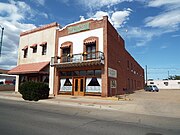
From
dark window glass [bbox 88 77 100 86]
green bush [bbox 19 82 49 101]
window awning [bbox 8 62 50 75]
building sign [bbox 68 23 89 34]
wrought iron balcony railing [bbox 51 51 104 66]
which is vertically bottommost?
green bush [bbox 19 82 49 101]

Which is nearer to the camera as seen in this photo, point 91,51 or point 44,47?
point 91,51

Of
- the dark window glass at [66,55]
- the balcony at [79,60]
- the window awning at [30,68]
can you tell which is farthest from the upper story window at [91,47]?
the window awning at [30,68]

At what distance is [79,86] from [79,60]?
129 inches

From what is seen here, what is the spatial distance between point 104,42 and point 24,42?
15.6 metres

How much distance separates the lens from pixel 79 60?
21.8 meters

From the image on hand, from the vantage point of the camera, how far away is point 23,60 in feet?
96.4

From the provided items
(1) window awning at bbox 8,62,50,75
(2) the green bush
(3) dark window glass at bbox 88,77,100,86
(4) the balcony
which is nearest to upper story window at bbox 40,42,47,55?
(1) window awning at bbox 8,62,50,75

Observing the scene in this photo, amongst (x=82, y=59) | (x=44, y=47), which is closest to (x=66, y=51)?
(x=82, y=59)

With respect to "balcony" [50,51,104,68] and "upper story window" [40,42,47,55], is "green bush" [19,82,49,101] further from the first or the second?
"upper story window" [40,42,47,55]

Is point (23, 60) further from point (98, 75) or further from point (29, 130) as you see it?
point (29, 130)

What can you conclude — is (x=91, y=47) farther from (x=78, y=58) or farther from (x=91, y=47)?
(x=78, y=58)

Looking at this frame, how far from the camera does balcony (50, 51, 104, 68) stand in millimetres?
20322

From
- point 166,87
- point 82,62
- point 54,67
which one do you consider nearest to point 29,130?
point 82,62

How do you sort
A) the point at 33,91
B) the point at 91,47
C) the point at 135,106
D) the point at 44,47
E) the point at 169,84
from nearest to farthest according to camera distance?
1. the point at 135,106
2. the point at 33,91
3. the point at 91,47
4. the point at 44,47
5. the point at 169,84
